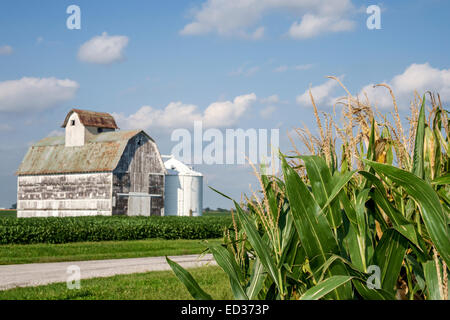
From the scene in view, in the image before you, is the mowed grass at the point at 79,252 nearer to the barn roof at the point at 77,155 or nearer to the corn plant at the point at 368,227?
the corn plant at the point at 368,227

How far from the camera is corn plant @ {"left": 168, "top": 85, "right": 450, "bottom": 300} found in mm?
2543

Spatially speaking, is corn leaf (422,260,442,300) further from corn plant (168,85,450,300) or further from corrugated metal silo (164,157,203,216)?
corrugated metal silo (164,157,203,216)

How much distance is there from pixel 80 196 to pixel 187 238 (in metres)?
12.2

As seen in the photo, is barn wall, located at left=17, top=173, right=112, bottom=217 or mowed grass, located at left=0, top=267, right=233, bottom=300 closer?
mowed grass, located at left=0, top=267, right=233, bottom=300

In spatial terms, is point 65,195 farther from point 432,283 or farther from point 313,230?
point 432,283

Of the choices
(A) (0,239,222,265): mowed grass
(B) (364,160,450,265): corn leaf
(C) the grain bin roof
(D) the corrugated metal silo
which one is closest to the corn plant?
(B) (364,160,450,265): corn leaf

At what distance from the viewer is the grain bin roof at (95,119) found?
133ft

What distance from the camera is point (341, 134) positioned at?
139 inches

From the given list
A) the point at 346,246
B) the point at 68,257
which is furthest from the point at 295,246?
the point at 68,257

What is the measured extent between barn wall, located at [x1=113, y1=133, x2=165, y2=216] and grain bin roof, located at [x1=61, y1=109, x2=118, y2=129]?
16.8 ft

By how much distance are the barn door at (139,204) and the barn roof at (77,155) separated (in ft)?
10.5

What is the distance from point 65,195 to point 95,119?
24.9 feet

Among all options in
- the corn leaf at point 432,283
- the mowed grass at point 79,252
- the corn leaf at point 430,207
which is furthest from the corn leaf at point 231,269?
the mowed grass at point 79,252

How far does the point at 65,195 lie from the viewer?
3762 cm
